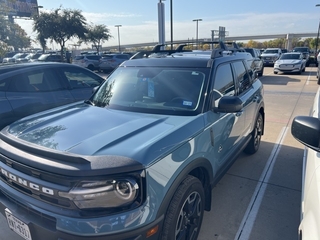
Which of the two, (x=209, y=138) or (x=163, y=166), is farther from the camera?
(x=209, y=138)

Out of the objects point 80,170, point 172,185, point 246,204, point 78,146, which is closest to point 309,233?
point 172,185

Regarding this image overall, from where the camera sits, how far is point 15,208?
6.80ft

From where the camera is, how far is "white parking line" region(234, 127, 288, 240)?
9.04 feet

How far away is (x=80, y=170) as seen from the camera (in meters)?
1.67

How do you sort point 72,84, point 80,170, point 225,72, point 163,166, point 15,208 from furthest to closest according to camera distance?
1. point 72,84
2. point 225,72
3. point 15,208
4. point 163,166
5. point 80,170

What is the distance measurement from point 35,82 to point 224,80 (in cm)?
334

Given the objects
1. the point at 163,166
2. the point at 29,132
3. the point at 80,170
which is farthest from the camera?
the point at 29,132

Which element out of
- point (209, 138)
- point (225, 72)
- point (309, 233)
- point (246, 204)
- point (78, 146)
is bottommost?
point (246, 204)

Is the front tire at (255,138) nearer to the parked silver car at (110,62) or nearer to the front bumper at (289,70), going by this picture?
the front bumper at (289,70)

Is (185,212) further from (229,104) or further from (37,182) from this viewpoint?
(37,182)

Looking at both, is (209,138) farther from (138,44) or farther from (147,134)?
(138,44)

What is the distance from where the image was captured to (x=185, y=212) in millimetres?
2287

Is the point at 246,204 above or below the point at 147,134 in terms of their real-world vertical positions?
below

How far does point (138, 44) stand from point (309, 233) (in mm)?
116239
